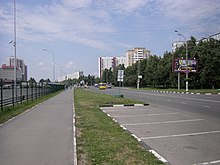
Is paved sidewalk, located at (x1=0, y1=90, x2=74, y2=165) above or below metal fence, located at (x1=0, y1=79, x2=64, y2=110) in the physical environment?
below

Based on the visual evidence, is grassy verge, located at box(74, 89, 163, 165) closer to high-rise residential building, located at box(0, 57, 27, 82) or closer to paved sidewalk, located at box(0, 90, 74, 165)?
paved sidewalk, located at box(0, 90, 74, 165)

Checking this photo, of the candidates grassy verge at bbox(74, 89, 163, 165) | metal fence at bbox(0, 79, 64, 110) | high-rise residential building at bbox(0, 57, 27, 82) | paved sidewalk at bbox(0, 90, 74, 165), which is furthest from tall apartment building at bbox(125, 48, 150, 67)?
grassy verge at bbox(74, 89, 163, 165)

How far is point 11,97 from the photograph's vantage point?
17453 millimetres

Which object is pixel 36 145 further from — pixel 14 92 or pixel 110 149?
pixel 14 92

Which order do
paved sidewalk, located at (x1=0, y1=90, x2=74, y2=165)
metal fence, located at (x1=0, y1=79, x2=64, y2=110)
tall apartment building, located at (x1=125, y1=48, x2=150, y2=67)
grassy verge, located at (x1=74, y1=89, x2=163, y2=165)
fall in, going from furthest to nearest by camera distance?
tall apartment building, located at (x1=125, y1=48, x2=150, y2=67) → metal fence, located at (x1=0, y1=79, x2=64, y2=110) → paved sidewalk, located at (x1=0, y1=90, x2=74, y2=165) → grassy verge, located at (x1=74, y1=89, x2=163, y2=165)

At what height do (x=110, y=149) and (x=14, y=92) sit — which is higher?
(x=14, y=92)

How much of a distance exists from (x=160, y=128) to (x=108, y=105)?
9547 mm

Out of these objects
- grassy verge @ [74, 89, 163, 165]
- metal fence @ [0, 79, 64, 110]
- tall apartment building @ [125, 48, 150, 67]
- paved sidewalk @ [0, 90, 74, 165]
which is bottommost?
paved sidewalk @ [0, 90, 74, 165]

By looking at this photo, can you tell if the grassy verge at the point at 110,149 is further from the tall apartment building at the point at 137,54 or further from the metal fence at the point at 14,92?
the tall apartment building at the point at 137,54

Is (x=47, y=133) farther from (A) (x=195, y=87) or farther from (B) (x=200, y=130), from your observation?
(A) (x=195, y=87)

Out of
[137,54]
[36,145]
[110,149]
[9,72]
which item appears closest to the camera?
[110,149]

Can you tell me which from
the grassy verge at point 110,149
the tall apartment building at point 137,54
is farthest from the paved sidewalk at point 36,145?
the tall apartment building at point 137,54

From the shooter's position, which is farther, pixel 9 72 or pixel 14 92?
pixel 9 72

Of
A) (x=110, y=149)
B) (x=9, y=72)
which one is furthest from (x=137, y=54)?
(x=110, y=149)
